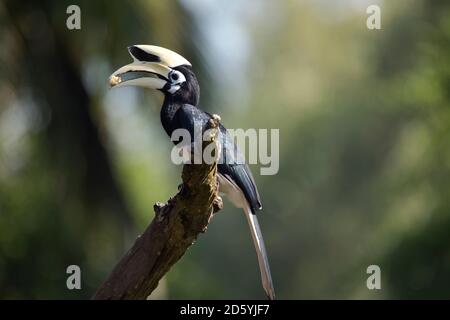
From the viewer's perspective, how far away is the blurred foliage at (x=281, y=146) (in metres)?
9.63

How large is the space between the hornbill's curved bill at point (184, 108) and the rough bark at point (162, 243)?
0.74 metres

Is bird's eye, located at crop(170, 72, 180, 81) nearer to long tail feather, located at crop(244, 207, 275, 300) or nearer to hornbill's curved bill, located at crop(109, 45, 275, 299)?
hornbill's curved bill, located at crop(109, 45, 275, 299)

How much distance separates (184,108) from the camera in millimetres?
6078

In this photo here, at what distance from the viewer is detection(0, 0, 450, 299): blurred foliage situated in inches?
379

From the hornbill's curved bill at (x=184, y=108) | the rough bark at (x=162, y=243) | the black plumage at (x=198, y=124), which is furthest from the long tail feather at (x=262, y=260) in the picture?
the rough bark at (x=162, y=243)

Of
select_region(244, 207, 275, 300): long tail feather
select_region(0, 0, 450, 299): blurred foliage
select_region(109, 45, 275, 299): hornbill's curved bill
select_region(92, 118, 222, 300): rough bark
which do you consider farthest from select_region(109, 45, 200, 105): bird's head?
select_region(0, 0, 450, 299): blurred foliage

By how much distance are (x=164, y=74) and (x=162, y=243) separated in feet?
4.68

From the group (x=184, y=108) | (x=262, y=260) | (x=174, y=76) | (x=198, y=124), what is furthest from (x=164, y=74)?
(x=262, y=260)

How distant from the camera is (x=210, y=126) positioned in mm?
4836

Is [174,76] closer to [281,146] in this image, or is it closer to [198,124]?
[198,124]

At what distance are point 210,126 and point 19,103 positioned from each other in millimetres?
5351

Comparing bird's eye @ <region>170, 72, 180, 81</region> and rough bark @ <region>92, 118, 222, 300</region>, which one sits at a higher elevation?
bird's eye @ <region>170, 72, 180, 81</region>
